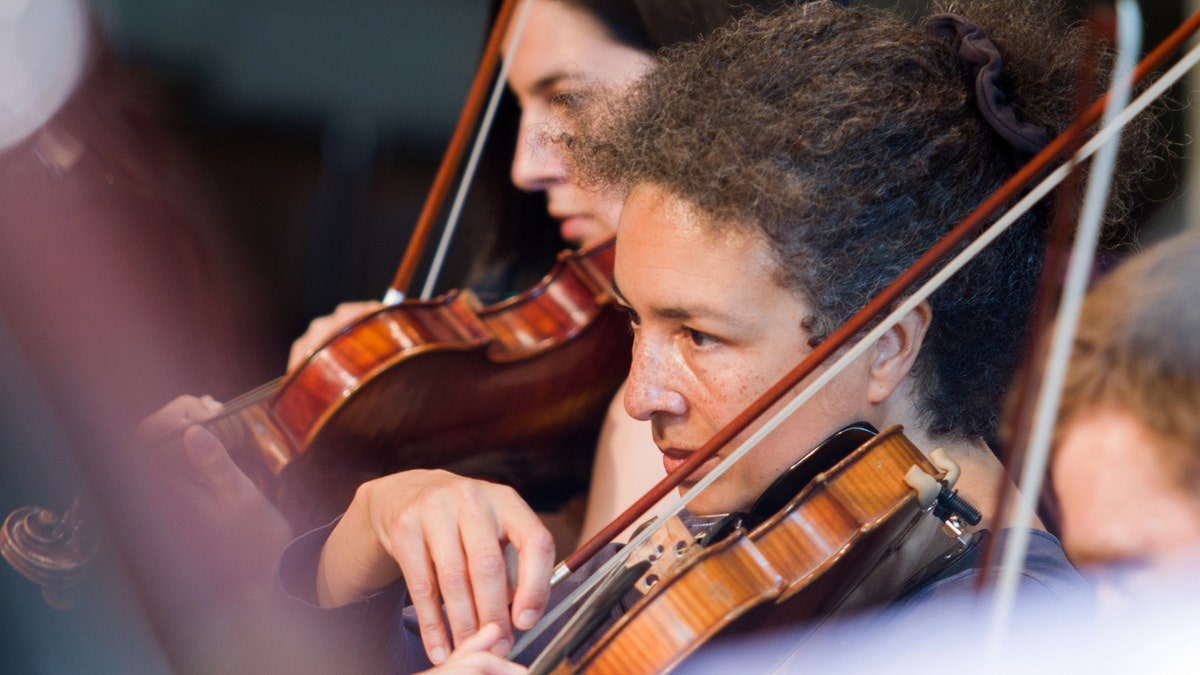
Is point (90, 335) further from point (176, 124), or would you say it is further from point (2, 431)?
point (176, 124)

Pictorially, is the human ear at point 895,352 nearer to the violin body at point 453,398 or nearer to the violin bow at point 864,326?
the violin bow at point 864,326

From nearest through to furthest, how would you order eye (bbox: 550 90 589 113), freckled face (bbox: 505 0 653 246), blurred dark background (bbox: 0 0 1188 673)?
eye (bbox: 550 90 589 113), freckled face (bbox: 505 0 653 246), blurred dark background (bbox: 0 0 1188 673)

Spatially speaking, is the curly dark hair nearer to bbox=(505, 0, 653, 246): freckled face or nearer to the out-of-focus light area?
bbox=(505, 0, 653, 246): freckled face

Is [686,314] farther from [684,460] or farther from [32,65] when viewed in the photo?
[32,65]

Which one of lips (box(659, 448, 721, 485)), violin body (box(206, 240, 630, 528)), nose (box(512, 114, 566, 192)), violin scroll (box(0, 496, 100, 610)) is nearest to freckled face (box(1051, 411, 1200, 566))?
lips (box(659, 448, 721, 485))

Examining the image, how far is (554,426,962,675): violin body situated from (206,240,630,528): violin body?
0.58m

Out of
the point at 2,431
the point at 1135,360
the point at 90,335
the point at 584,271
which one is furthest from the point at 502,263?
the point at 1135,360

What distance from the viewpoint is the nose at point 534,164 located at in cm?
147

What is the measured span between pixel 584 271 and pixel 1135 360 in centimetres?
66

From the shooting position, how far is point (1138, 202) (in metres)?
1.28

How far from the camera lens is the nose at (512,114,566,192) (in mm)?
1473

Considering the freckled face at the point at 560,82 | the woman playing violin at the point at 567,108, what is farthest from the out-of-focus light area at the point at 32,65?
the freckled face at the point at 560,82

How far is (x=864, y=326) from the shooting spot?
0.83 m

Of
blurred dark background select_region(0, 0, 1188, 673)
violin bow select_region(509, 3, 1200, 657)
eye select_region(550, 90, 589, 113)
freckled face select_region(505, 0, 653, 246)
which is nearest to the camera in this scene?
violin bow select_region(509, 3, 1200, 657)
